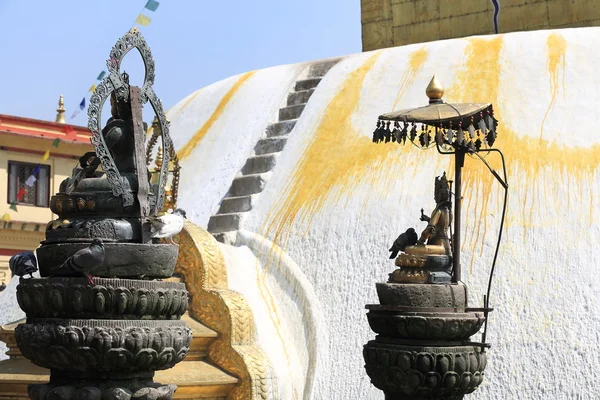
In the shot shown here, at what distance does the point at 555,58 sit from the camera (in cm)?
1000

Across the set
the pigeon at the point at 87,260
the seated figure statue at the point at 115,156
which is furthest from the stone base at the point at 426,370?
the pigeon at the point at 87,260

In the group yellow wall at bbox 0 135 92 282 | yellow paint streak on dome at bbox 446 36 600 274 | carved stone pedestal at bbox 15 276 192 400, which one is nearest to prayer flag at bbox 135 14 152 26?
yellow paint streak on dome at bbox 446 36 600 274

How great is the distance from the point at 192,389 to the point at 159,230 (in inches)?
126

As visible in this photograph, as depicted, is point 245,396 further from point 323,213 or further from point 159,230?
point 159,230

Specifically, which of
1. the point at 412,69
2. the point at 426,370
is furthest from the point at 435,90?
the point at 412,69

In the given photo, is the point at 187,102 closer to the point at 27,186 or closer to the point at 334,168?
the point at 334,168

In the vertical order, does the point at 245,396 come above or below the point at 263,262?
below

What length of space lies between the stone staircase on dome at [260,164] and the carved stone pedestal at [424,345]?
155 inches

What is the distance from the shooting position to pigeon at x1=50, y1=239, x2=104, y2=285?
420cm

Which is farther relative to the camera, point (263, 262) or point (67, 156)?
point (67, 156)

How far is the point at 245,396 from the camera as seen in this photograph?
25.5ft

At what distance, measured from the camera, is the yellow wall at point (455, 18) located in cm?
1356

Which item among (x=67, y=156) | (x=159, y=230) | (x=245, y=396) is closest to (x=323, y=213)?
(x=245, y=396)

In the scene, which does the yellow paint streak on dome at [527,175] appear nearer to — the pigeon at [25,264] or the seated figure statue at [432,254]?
the seated figure statue at [432,254]
